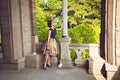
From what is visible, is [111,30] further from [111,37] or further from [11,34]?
[11,34]

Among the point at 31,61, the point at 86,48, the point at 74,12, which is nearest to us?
the point at 31,61

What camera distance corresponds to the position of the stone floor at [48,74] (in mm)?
6984

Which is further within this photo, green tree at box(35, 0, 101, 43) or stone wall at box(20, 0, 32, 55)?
green tree at box(35, 0, 101, 43)

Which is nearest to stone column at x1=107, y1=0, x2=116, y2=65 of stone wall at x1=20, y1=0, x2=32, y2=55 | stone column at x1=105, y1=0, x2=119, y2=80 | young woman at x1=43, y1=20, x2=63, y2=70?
stone column at x1=105, y1=0, x2=119, y2=80

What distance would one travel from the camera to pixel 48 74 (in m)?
7.45

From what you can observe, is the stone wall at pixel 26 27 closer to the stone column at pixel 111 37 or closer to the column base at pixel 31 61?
the column base at pixel 31 61

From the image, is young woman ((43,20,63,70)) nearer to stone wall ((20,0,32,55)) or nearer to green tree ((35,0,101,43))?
stone wall ((20,0,32,55))

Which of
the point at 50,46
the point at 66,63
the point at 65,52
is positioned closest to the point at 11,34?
the point at 50,46

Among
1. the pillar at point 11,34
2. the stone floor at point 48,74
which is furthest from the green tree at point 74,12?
the stone floor at point 48,74

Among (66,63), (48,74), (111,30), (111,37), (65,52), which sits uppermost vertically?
(111,30)

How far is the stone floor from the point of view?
6.98 metres

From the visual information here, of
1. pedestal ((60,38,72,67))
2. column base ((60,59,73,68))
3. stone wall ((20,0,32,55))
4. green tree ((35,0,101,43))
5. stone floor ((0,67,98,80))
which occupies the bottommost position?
stone floor ((0,67,98,80))

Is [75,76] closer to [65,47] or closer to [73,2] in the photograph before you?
[65,47]

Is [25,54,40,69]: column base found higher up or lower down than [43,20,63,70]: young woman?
lower down
